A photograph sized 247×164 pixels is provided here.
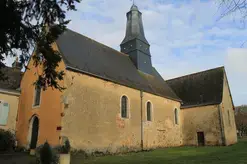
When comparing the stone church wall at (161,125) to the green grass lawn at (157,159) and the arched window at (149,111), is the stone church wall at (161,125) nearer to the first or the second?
the arched window at (149,111)

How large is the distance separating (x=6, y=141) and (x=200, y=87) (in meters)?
17.0

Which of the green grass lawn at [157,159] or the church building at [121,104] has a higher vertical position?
the church building at [121,104]

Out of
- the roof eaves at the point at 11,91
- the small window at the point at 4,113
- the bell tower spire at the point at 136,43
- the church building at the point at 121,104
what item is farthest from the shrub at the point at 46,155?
the bell tower spire at the point at 136,43

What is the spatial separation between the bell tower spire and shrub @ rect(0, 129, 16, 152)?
1137cm

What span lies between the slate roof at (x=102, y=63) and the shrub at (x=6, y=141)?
5652 mm

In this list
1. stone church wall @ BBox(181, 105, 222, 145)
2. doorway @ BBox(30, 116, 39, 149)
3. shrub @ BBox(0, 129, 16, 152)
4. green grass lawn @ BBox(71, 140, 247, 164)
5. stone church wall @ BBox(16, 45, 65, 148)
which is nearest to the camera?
green grass lawn @ BBox(71, 140, 247, 164)

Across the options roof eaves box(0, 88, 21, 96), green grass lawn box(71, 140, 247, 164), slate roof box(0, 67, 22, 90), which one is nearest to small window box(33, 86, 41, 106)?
roof eaves box(0, 88, 21, 96)

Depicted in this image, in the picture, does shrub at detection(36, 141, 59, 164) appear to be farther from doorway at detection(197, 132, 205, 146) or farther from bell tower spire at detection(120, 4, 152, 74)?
doorway at detection(197, 132, 205, 146)

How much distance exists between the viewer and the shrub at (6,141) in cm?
1310

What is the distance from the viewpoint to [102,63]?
1609 cm

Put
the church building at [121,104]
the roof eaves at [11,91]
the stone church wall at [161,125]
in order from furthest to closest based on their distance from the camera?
the stone church wall at [161,125], the roof eaves at [11,91], the church building at [121,104]

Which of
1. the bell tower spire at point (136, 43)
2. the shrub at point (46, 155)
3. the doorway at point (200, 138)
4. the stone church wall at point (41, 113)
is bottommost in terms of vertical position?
the shrub at point (46, 155)

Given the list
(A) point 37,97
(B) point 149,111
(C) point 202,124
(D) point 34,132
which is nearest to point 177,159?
(B) point 149,111

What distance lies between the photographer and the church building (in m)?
12.9
